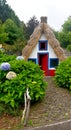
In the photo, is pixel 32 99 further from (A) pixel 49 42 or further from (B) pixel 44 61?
(B) pixel 44 61

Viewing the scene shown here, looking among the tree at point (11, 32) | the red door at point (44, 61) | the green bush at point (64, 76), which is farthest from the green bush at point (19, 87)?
the tree at point (11, 32)

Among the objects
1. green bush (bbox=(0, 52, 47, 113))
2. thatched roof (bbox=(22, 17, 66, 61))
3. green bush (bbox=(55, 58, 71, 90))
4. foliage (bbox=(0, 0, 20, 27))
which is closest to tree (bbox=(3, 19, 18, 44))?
foliage (bbox=(0, 0, 20, 27))

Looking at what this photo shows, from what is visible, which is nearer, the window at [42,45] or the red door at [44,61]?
the window at [42,45]

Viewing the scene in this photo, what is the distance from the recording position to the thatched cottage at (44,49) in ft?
44.3

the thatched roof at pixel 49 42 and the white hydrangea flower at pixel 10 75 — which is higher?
the thatched roof at pixel 49 42

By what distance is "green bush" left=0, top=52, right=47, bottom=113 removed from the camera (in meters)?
7.12

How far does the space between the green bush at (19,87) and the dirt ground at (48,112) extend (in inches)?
9.7

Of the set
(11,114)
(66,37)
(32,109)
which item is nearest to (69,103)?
(32,109)

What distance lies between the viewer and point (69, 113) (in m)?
7.30

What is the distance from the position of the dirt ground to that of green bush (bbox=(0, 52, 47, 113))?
25cm

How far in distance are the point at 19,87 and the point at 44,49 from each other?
6.84 meters

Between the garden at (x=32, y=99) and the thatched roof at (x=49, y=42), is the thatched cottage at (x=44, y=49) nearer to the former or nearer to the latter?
the thatched roof at (x=49, y=42)

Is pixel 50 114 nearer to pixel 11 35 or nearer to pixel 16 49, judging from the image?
pixel 16 49

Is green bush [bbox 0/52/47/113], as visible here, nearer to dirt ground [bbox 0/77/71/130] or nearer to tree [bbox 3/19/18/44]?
dirt ground [bbox 0/77/71/130]
